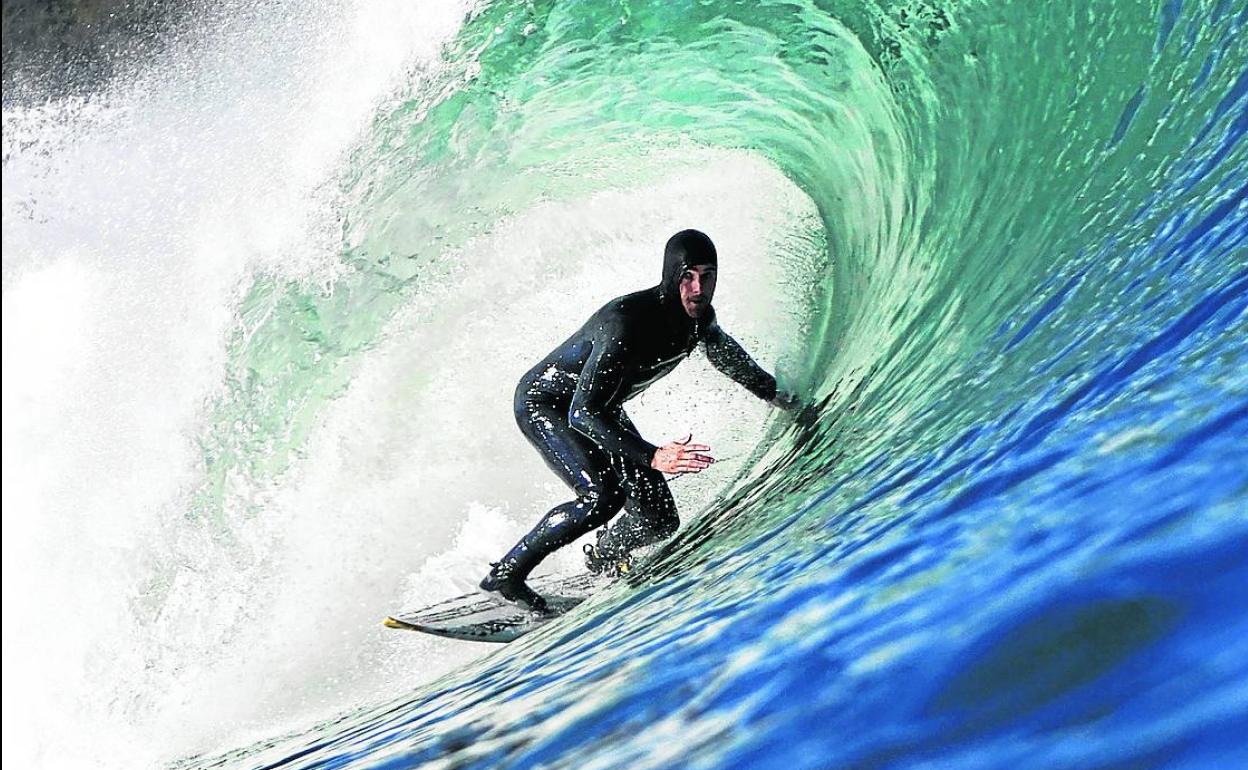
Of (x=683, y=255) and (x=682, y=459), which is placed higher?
(x=683, y=255)

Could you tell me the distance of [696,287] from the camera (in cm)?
425

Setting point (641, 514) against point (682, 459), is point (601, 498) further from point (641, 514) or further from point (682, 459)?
point (682, 459)

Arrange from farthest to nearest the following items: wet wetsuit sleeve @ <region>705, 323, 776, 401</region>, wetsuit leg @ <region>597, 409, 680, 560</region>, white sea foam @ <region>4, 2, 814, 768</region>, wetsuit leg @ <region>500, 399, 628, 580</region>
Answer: white sea foam @ <region>4, 2, 814, 768</region>, wet wetsuit sleeve @ <region>705, 323, 776, 401</region>, wetsuit leg @ <region>597, 409, 680, 560</region>, wetsuit leg @ <region>500, 399, 628, 580</region>

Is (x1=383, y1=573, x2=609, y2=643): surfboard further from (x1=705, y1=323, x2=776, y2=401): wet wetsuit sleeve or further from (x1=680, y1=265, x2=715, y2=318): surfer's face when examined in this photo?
(x1=680, y1=265, x2=715, y2=318): surfer's face

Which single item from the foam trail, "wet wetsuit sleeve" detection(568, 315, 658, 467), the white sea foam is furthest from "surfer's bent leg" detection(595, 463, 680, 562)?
the foam trail

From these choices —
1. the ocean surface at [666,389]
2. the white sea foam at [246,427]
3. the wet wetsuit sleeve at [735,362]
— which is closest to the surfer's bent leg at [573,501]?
the ocean surface at [666,389]

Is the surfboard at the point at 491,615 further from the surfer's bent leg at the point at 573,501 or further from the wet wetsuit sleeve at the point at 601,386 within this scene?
the wet wetsuit sleeve at the point at 601,386

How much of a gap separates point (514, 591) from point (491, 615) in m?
0.14

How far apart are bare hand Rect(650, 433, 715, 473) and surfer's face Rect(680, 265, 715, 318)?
701 mm

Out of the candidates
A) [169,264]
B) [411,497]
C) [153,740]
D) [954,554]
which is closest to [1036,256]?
[954,554]

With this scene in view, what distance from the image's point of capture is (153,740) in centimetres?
504

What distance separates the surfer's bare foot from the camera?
4379 millimetres

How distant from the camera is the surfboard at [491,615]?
14.1 feet

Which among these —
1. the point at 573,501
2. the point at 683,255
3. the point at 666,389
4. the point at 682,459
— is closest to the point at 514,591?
the point at 573,501
